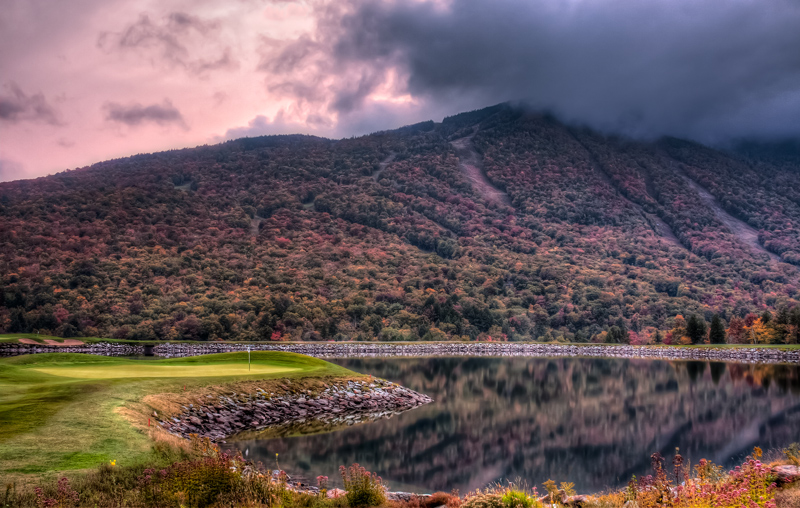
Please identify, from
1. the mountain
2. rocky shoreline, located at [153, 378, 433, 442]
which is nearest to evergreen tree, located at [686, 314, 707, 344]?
the mountain

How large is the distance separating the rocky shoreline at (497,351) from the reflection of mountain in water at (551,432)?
93.4 feet

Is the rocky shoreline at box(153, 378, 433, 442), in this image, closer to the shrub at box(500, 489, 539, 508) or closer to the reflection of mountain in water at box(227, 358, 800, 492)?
the reflection of mountain in water at box(227, 358, 800, 492)

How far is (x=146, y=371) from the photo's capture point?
2953 centimetres

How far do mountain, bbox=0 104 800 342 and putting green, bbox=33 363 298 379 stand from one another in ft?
167

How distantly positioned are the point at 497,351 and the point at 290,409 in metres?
65.1

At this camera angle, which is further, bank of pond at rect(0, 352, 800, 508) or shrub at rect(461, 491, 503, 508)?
bank of pond at rect(0, 352, 800, 508)

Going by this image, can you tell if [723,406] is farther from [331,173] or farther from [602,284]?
[331,173]

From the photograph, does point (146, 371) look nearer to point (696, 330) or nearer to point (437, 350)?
point (437, 350)

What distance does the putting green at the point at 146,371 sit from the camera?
25969 millimetres

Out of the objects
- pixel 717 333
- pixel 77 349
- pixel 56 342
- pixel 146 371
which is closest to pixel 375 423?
pixel 146 371

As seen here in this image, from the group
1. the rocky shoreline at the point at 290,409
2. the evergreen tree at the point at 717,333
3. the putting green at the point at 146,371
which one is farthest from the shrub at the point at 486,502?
the evergreen tree at the point at 717,333

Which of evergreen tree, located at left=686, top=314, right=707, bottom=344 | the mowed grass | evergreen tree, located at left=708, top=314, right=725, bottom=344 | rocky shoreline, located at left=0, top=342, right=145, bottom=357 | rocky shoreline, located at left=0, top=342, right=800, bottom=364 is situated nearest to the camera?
the mowed grass

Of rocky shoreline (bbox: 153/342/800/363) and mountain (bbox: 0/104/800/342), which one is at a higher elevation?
mountain (bbox: 0/104/800/342)

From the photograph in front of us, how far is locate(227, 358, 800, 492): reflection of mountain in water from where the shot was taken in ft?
55.9
